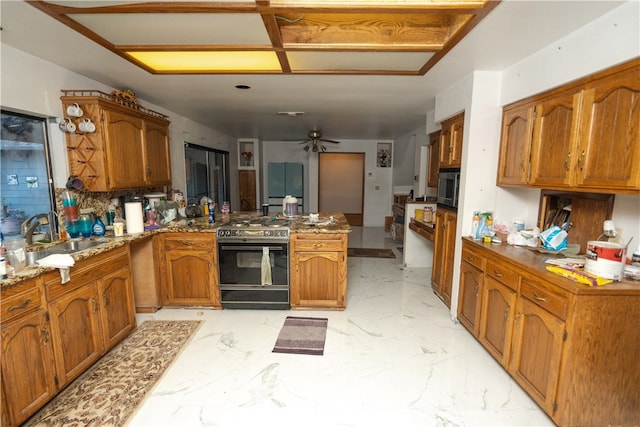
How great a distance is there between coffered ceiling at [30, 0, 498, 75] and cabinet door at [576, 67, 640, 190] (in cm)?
81

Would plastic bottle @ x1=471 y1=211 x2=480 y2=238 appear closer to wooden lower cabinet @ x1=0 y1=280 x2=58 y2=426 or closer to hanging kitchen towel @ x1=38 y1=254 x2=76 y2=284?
hanging kitchen towel @ x1=38 y1=254 x2=76 y2=284

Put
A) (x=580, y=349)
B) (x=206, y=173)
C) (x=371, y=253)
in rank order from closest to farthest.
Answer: (x=580, y=349)
(x=371, y=253)
(x=206, y=173)

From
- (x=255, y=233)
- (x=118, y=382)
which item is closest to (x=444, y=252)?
(x=255, y=233)

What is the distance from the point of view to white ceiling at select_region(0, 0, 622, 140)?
1627 mm

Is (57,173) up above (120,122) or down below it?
below

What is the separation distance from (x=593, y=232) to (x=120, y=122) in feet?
13.0

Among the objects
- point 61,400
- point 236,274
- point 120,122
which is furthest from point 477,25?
point 61,400

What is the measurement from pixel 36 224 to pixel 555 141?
3721 millimetres

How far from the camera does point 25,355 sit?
1562 millimetres

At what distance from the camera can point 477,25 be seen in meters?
1.69

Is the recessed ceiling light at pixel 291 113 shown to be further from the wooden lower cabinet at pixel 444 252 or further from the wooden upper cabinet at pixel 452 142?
the wooden lower cabinet at pixel 444 252

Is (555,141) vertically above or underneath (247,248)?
Result: above

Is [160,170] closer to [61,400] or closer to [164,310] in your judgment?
[164,310]

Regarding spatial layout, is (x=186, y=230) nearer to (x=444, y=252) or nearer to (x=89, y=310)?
(x=89, y=310)
